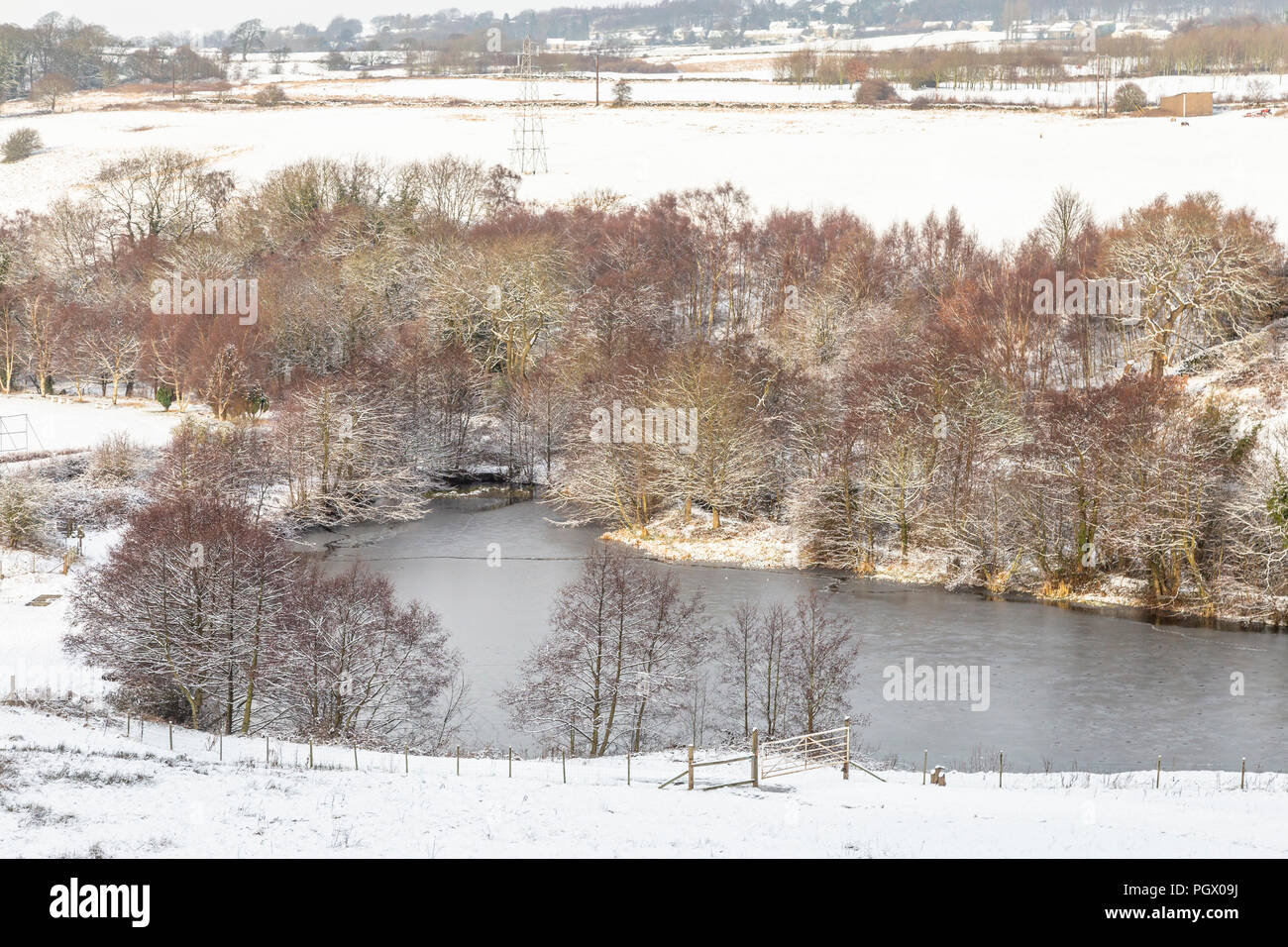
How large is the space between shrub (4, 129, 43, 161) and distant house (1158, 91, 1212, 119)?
94608mm

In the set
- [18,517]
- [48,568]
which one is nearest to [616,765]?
[48,568]

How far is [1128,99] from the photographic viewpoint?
4606 inches

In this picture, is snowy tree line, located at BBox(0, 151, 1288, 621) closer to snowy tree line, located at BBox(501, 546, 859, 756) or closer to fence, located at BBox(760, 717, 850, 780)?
snowy tree line, located at BBox(501, 546, 859, 756)

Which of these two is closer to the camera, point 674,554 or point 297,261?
point 674,554

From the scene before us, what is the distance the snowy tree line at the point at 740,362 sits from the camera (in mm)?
46500

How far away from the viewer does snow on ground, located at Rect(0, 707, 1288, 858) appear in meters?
19.3

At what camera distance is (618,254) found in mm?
74375

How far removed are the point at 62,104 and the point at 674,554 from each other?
4614 inches

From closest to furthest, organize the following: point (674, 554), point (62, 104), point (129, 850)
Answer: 1. point (129, 850)
2. point (674, 554)
3. point (62, 104)

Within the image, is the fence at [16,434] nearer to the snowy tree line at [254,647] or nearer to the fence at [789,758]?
the snowy tree line at [254,647]

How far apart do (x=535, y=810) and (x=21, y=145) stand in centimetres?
11034

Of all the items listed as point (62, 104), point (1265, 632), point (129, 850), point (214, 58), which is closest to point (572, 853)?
point (129, 850)

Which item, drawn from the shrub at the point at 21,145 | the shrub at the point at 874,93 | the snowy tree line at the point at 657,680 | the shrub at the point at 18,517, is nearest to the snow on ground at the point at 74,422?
the shrub at the point at 18,517

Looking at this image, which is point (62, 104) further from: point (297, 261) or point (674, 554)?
point (674, 554)
